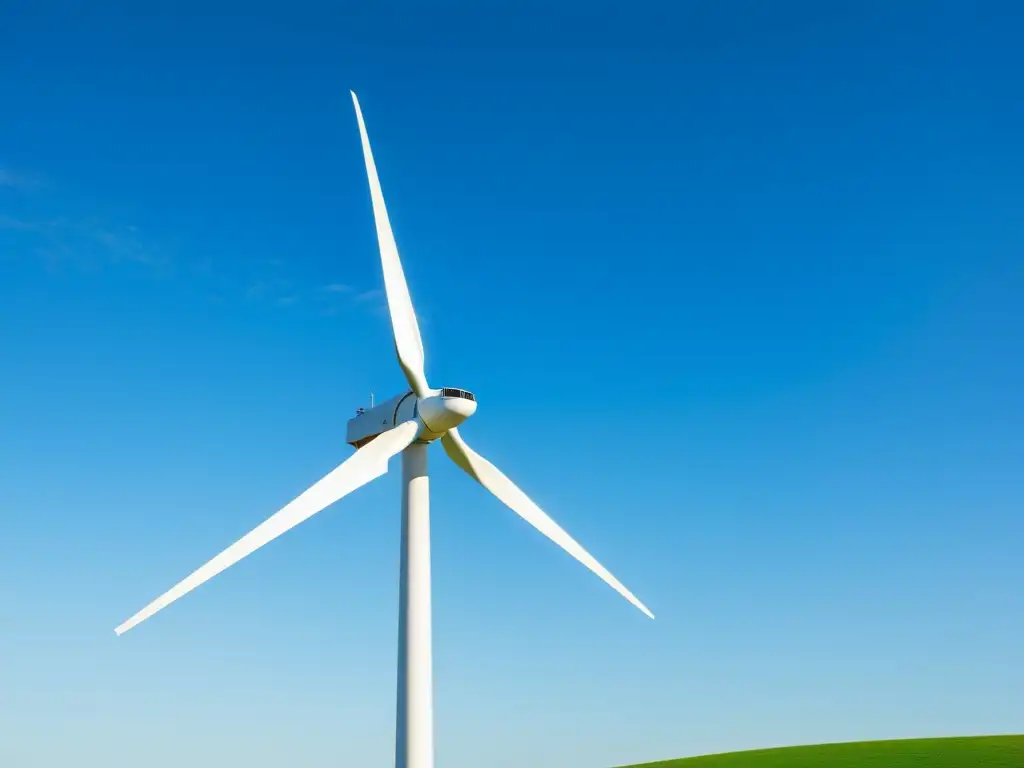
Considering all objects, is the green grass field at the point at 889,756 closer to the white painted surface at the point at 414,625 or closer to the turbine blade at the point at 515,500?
the turbine blade at the point at 515,500

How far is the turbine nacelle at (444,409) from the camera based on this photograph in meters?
34.8

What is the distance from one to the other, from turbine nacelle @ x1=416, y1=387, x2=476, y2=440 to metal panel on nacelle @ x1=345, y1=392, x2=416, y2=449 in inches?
31.8

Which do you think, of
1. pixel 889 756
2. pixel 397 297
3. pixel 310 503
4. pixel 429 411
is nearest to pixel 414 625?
pixel 310 503

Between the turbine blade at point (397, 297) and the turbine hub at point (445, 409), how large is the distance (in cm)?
94

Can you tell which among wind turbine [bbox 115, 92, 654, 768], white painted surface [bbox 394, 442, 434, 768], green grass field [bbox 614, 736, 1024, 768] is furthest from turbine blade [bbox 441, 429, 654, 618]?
green grass field [bbox 614, 736, 1024, 768]

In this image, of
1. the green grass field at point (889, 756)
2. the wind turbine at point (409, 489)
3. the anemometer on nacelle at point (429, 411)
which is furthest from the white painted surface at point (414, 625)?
the green grass field at point (889, 756)

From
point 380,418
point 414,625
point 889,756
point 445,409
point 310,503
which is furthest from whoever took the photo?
point 889,756

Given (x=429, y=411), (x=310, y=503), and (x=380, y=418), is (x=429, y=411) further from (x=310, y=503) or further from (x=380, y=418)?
(x=310, y=503)

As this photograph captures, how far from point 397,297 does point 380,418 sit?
5.01 metres

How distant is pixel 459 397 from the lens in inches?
1382

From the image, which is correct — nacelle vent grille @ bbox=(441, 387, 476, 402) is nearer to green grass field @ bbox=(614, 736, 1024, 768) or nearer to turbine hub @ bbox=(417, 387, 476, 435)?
turbine hub @ bbox=(417, 387, 476, 435)

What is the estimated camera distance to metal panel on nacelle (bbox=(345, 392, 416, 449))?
Answer: 120 feet

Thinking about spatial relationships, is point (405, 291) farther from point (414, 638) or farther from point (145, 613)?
point (145, 613)

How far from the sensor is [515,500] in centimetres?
3819
